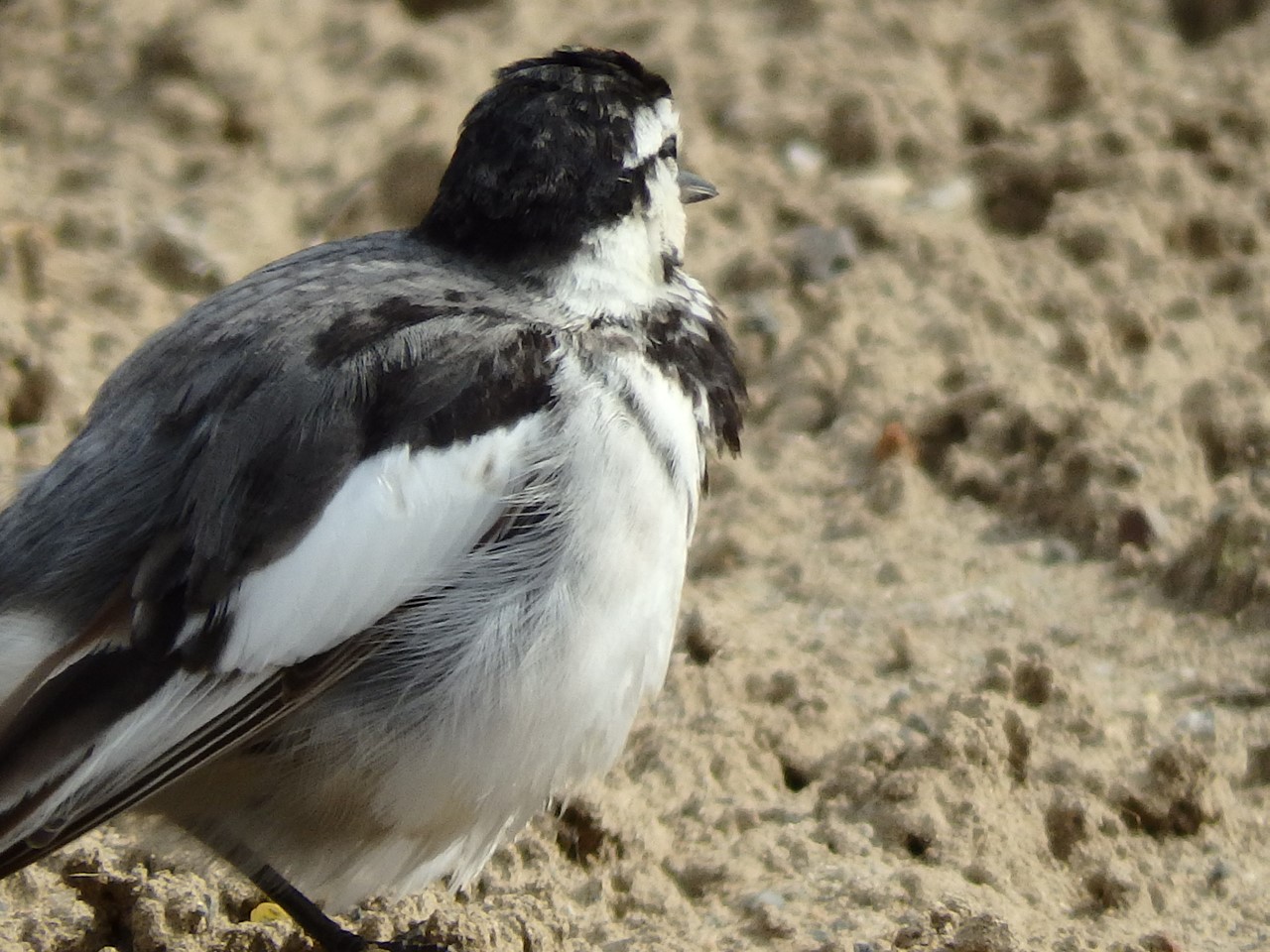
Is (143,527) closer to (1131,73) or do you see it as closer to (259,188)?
(259,188)

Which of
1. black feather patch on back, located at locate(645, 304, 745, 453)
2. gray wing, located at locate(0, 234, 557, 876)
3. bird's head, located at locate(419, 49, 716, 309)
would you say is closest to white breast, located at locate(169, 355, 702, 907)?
gray wing, located at locate(0, 234, 557, 876)

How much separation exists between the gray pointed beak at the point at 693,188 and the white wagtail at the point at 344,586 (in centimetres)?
69

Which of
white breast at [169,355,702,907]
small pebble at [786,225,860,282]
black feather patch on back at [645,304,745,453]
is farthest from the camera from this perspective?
small pebble at [786,225,860,282]

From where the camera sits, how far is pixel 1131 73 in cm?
714

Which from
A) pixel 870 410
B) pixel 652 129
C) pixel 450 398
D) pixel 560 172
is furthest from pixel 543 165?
pixel 870 410

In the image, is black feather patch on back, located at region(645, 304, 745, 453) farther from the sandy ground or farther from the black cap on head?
the sandy ground

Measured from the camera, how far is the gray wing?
3.60 metres

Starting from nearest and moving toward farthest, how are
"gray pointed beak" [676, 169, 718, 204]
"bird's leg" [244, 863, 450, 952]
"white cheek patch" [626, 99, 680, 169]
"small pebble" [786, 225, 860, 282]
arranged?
"bird's leg" [244, 863, 450, 952] → "white cheek patch" [626, 99, 680, 169] → "gray pointed beak" [676, 169, 718, 204] → "small pebble" [786, 225, 860, 282]

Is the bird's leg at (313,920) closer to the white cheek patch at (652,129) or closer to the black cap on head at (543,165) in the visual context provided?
Result: the black cap on head at (543,165)

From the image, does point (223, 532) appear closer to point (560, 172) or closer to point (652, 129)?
point (560, 172)

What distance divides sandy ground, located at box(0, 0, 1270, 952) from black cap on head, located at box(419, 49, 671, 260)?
1.22 m

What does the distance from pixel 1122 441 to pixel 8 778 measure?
3242mm

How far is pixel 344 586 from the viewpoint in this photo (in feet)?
12.2

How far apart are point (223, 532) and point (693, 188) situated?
1585 mm
